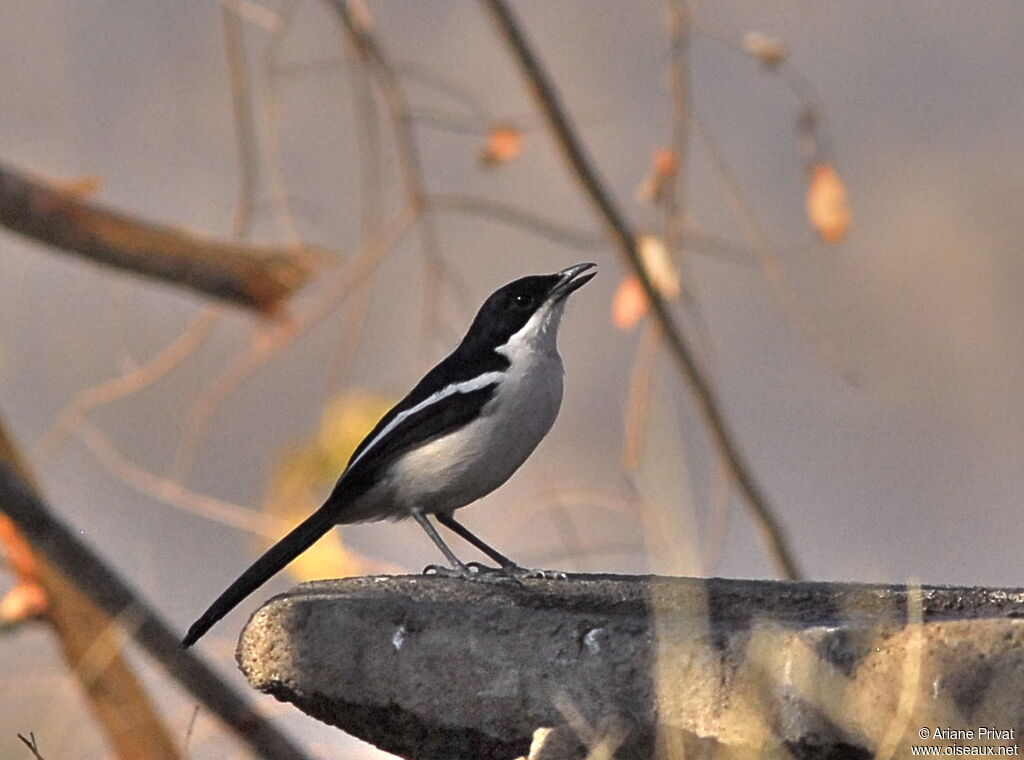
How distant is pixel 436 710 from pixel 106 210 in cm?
221

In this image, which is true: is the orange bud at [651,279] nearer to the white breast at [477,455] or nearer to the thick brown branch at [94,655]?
the white breast at [477,455]

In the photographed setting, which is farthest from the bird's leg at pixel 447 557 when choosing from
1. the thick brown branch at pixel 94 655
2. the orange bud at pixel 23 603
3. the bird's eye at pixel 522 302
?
the orange bud at pixel 23 603

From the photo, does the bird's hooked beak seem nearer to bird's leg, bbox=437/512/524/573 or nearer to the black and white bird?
the black and white bird

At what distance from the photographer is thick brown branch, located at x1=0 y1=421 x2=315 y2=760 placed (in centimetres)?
363

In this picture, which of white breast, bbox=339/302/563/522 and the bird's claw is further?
white breast, bbox=339/302/563/522

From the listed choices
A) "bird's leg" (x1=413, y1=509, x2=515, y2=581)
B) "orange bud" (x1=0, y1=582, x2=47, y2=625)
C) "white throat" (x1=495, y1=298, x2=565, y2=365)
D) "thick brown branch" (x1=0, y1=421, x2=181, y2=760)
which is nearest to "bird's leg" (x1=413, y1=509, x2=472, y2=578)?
"bird's leg" (x1=413, y1=509, x2=515, y2=581)

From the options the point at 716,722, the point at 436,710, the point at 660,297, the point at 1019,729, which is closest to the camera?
the point at 1019,729

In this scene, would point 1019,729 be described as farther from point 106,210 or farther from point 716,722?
point 106,210

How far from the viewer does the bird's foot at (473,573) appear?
3.26m

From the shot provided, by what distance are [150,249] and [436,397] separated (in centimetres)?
98

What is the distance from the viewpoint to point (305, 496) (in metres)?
4.73

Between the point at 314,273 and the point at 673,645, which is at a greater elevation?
the point at 314,273

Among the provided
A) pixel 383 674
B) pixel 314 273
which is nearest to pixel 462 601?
pixel 383 674

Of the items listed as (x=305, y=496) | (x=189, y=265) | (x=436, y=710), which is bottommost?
(x=436, y=710)
